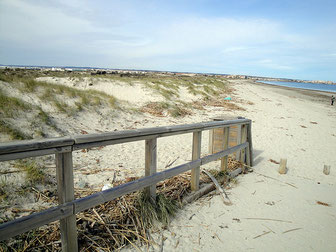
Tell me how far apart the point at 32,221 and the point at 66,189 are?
33cm

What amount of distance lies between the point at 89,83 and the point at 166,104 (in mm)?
8218

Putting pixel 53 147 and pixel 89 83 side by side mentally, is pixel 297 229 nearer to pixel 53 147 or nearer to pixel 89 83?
pixel 53 147

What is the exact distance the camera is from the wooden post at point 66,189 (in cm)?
188

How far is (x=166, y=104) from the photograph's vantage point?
1124 cm

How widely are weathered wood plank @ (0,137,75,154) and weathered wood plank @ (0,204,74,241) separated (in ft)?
1.74

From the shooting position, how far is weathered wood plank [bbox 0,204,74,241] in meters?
1.59

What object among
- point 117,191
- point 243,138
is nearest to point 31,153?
point 117,191

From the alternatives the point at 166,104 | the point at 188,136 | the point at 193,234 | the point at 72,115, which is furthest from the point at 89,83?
the point at 193,234

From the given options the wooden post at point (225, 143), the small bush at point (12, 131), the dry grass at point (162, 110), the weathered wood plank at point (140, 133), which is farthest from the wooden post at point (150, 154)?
the dry grass at point (162, 110)

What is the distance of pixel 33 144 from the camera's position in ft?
5.49

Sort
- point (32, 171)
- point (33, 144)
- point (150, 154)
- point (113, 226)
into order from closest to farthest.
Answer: point (33, 144) < point (113, 226) < point (150, 154) < point (32, 171)

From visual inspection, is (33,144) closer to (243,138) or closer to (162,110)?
(243,138)

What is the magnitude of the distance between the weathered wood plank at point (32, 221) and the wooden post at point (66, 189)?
80 mm

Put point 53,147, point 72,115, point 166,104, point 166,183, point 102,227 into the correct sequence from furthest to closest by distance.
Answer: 1. point 166,104
2. point 72,115
3. point 166,183
4. point 102,227
5. point 53,147
